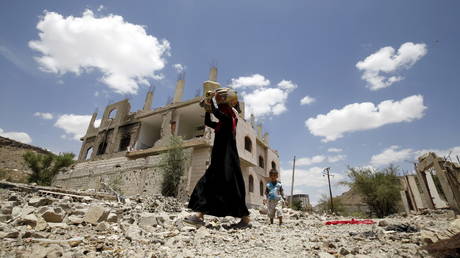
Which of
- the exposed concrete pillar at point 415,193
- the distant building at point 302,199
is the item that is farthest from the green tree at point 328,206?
the exposed concrete pillar at point 415,193

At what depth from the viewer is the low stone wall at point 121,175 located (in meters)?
12.5

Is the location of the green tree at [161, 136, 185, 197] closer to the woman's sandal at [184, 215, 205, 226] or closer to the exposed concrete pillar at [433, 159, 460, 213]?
the woman's sandal at [184, 215, 205, 226]

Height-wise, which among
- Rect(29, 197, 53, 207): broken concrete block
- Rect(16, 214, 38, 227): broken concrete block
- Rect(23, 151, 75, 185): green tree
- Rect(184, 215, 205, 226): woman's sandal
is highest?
Rect(23, 151, 75, 185): green tree

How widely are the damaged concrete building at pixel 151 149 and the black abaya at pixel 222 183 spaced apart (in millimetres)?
8859

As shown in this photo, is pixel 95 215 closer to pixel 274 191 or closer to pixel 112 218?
pixel 112 218

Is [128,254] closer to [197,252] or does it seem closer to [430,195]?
[197,252]

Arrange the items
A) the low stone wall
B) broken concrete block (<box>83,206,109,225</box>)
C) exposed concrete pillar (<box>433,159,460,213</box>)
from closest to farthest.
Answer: broken concrete block (<box>83,206,109,225</box>), exposed concrete pillar (<box>433,159,460,213</box>), the low stone wall

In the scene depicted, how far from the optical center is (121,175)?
1396 centimetres

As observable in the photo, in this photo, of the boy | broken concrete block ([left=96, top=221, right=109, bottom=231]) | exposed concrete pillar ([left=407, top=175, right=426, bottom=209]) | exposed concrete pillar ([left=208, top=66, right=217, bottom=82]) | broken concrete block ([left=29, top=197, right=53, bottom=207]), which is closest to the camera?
broken concrete block ([left=96, top=221, right=109, bottom=231])

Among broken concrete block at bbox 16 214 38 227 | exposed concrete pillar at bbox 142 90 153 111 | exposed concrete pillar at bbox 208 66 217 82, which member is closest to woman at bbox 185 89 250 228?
broken concrete block at bbox 16 214 38 227

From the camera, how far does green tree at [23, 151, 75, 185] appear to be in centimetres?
1681

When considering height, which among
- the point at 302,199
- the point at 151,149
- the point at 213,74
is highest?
the point at 213,74

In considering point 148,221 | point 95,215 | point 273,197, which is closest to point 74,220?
point 95,215

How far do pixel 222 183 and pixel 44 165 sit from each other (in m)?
20.5
